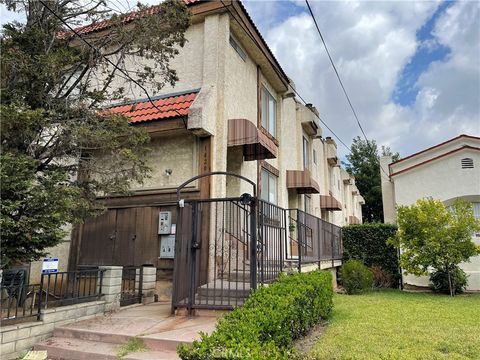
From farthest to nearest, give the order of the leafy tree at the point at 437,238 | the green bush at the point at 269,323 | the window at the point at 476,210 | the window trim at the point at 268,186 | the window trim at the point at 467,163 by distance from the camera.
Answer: the window trim at the point at 467,163 < the window at the point at 476,210 < the leafy tree at the point at 437,238 < the window trim at the point at 268,186 < the green bush at the point at 269,323

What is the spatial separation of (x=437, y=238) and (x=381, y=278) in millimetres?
3536

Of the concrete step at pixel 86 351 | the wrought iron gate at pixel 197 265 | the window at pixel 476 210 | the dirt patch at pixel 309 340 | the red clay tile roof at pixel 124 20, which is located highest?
the red clay tile roof at pixel 124 20

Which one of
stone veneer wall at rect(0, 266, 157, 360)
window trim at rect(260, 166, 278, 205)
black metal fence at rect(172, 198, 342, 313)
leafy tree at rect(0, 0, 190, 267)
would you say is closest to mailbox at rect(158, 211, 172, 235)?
stone veneer wall at rect(0, 266, 157, 360)

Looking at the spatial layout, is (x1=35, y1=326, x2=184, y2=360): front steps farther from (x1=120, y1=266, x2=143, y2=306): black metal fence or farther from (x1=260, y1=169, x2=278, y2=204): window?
(x1=260, y1=169, x2=278, y2=204): window

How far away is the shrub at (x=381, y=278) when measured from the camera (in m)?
15.5

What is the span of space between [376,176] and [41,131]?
131ft

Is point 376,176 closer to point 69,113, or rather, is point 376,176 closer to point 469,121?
point 469,121

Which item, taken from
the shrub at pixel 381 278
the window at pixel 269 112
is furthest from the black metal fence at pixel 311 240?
the window at pixel 269 112

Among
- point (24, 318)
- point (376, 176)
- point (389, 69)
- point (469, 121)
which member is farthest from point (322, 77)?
point (376, 176)

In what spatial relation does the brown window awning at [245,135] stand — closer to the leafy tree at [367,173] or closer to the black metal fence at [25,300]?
the black metal fence at [25,300]

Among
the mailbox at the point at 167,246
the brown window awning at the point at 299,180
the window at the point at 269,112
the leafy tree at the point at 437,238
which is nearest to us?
the mailbox at the point at 167,246

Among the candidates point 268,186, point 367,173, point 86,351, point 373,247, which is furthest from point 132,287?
point 367,173

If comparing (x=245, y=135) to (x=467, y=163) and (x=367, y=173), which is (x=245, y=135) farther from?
(x=367, y=173)

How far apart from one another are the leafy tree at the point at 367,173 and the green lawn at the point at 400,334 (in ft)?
111
